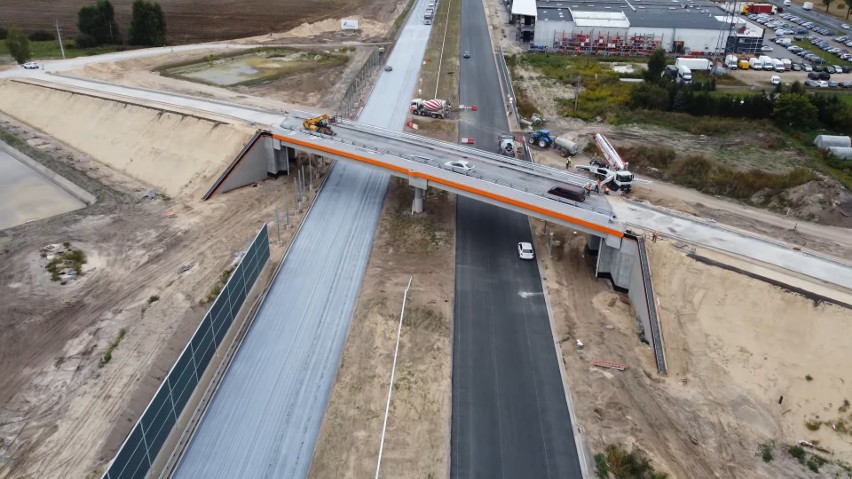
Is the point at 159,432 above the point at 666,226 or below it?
below

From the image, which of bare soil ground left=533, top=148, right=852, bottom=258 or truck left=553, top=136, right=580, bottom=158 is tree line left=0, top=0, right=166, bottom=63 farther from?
bare soil ground left=533, top=148, right=852, bottom=258

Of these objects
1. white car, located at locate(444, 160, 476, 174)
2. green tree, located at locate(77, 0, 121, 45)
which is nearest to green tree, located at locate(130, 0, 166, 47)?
green tree, located at locate(77, 0, 121, 45)

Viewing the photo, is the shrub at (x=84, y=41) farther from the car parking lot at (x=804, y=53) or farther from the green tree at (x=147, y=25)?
the car parking lot at (x=804, y=53)

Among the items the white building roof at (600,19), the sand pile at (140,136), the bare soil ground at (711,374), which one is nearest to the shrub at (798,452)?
the bare soil ground at (711,374)

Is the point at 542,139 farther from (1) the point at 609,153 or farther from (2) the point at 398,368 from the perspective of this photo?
(2) the point at 398,368

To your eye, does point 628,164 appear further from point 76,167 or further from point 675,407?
point 76,167

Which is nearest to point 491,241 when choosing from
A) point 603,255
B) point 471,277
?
point 471,277
